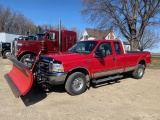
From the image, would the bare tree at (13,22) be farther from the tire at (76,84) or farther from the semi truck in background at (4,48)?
the tire at (76,84)

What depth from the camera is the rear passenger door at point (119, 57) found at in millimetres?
8284

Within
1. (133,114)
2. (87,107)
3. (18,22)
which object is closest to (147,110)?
(133,114)

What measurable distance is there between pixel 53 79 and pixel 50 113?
142cm

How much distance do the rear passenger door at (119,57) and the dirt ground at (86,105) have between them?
0.95 metres

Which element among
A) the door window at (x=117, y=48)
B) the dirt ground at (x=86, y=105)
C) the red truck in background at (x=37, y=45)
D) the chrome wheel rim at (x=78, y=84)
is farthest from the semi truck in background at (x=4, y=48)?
the chrome wheel rim at (x=78, y=84)

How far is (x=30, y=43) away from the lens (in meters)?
14.0

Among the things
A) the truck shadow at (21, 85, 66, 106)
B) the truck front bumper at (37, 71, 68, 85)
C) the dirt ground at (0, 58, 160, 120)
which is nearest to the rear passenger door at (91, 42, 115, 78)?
the dirt ground at (0, 58, 160, 120)

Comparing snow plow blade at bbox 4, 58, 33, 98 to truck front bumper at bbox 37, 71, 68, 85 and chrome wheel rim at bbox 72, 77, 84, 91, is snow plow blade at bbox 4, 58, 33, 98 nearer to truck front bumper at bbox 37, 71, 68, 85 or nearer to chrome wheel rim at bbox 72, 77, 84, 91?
truck front bumper at bbox 37, 71, 68, 85

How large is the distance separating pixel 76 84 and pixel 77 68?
55 cm

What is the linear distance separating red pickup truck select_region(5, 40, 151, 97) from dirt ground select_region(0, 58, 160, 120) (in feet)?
1.26

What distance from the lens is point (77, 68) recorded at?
690 centimetres

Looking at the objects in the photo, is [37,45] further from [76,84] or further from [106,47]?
[76,84]

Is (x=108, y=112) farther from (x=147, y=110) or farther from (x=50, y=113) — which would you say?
(x=50, y=113)

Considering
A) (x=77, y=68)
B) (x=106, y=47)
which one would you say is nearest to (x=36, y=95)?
(x=77, y=68)
